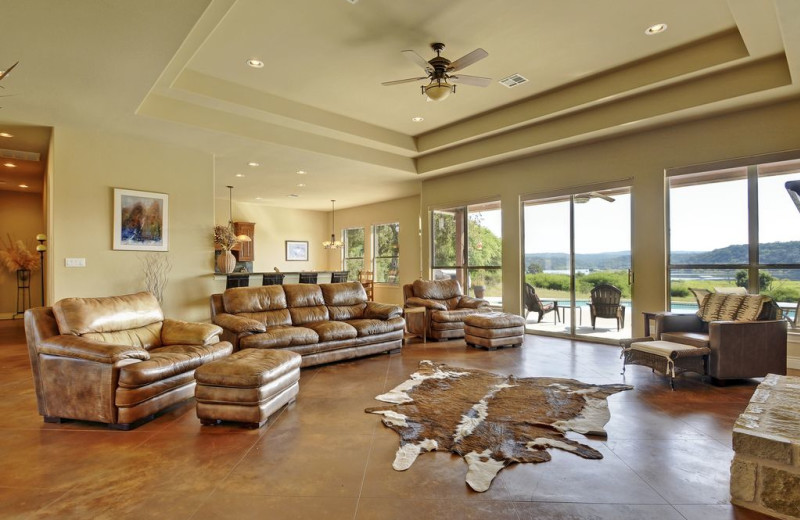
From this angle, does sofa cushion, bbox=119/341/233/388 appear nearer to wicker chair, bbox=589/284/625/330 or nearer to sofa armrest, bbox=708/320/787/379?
sofa armrest, bbox=708/320/787/379

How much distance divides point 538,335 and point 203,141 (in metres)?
6.32

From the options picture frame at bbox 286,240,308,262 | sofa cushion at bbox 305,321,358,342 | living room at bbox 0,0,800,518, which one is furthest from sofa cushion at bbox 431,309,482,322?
picture frame at bbox 286,240,308,262

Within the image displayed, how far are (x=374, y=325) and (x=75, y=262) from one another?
13.3ft

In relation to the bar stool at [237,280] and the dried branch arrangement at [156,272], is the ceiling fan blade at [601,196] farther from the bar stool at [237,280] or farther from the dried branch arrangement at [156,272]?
the dried branch arrangement at [156,272]

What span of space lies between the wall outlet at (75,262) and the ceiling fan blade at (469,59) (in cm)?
532

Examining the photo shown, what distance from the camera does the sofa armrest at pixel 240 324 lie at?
4379 millimetres

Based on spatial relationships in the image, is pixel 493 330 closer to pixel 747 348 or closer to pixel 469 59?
pixel 747 348

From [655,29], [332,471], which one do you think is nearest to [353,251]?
[655,29]

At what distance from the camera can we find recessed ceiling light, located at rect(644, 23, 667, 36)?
3.98 m

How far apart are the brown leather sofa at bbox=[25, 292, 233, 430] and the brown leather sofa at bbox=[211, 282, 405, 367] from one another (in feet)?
3.06

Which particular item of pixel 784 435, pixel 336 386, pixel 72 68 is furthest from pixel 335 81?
pixel 784 435

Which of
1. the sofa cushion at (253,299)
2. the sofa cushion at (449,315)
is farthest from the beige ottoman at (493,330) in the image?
the sofa cushion at (253,299)

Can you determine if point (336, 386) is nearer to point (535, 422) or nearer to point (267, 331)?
point (267, 331)

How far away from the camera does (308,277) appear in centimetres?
755
